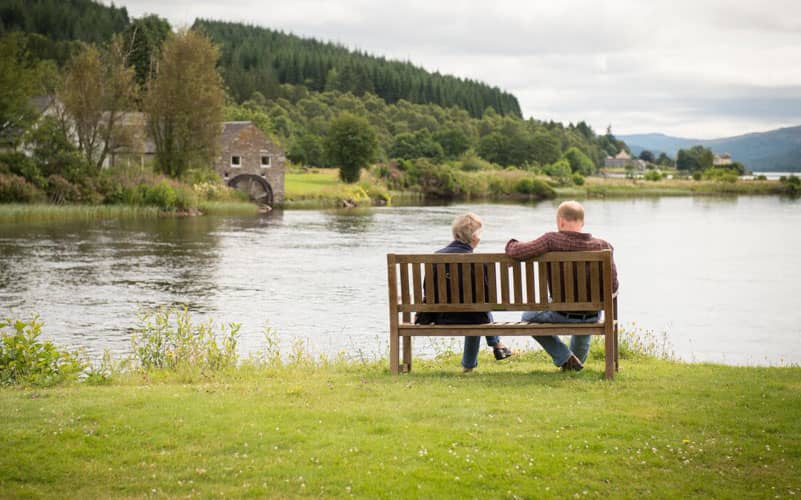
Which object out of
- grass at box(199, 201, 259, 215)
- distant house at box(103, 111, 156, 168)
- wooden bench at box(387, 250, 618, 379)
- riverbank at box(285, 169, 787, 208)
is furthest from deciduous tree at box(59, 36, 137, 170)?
wooden bench at box(387, 250, 618, 379)

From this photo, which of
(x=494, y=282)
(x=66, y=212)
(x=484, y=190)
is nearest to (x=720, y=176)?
(x=484, y=190)

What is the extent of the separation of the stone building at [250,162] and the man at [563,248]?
208 feet

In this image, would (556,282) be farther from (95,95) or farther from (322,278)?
(95,95)

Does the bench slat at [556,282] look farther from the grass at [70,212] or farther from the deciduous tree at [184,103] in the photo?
the deciduous tree at [184,103]

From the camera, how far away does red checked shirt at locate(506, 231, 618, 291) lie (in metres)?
8.85

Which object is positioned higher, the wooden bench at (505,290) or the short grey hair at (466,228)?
the short grey hair at (466,228)

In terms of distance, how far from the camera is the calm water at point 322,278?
57.9 feet

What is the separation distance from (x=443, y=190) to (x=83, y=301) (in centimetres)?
7707

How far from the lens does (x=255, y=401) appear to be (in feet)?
25.4

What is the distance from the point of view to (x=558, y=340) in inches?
370

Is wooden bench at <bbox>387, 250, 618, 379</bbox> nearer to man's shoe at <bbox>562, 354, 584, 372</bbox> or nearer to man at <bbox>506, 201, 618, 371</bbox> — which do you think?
man at <bbox>506, 201, 618, 371</bbox>

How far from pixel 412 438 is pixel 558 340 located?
344 cm

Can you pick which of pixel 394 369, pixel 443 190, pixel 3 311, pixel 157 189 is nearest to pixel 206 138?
pixel 157 189

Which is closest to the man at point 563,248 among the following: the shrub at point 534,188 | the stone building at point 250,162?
the stone building at point 250,162
